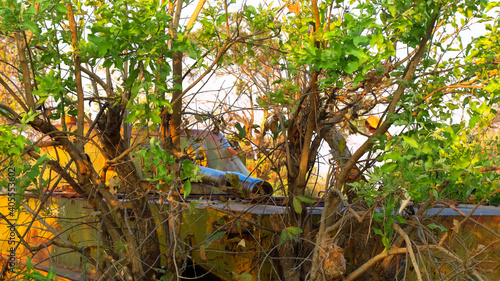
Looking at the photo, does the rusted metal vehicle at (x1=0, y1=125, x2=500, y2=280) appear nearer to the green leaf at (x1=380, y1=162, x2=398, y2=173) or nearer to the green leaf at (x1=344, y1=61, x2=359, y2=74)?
the green leaf at (x1=380, y1=162, x2=398, y2=173)

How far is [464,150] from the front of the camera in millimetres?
2789

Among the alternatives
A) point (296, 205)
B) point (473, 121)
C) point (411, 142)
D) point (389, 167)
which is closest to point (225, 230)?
point (296, 205)

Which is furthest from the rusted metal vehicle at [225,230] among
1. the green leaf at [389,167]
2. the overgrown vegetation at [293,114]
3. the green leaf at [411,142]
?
the green leaf at [411,142]

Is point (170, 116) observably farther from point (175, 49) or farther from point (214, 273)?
point (214, 273)

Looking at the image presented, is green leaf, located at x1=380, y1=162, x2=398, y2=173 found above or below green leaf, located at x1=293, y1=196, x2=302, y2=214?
above

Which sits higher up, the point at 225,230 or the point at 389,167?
the point at 389,167

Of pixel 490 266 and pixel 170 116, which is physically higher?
pixel 170 116

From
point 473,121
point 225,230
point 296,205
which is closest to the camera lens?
point 473,121

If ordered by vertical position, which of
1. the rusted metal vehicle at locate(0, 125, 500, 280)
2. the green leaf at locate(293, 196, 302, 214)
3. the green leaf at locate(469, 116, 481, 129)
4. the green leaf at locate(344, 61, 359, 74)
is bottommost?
the rusted metal vehicle at locate(0, 125, 500, 280)

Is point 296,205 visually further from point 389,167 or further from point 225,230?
point 389,167

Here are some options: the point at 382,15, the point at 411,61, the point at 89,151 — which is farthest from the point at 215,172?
the point at 382,15

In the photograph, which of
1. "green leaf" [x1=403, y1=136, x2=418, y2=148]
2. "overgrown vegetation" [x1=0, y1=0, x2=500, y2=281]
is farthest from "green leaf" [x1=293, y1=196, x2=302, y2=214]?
"green leaf" [x1=403, y1=136, x2=418, y2=148]

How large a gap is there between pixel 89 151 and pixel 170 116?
9.90ft

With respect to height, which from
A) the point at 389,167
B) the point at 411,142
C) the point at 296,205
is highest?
the point at 411,142
